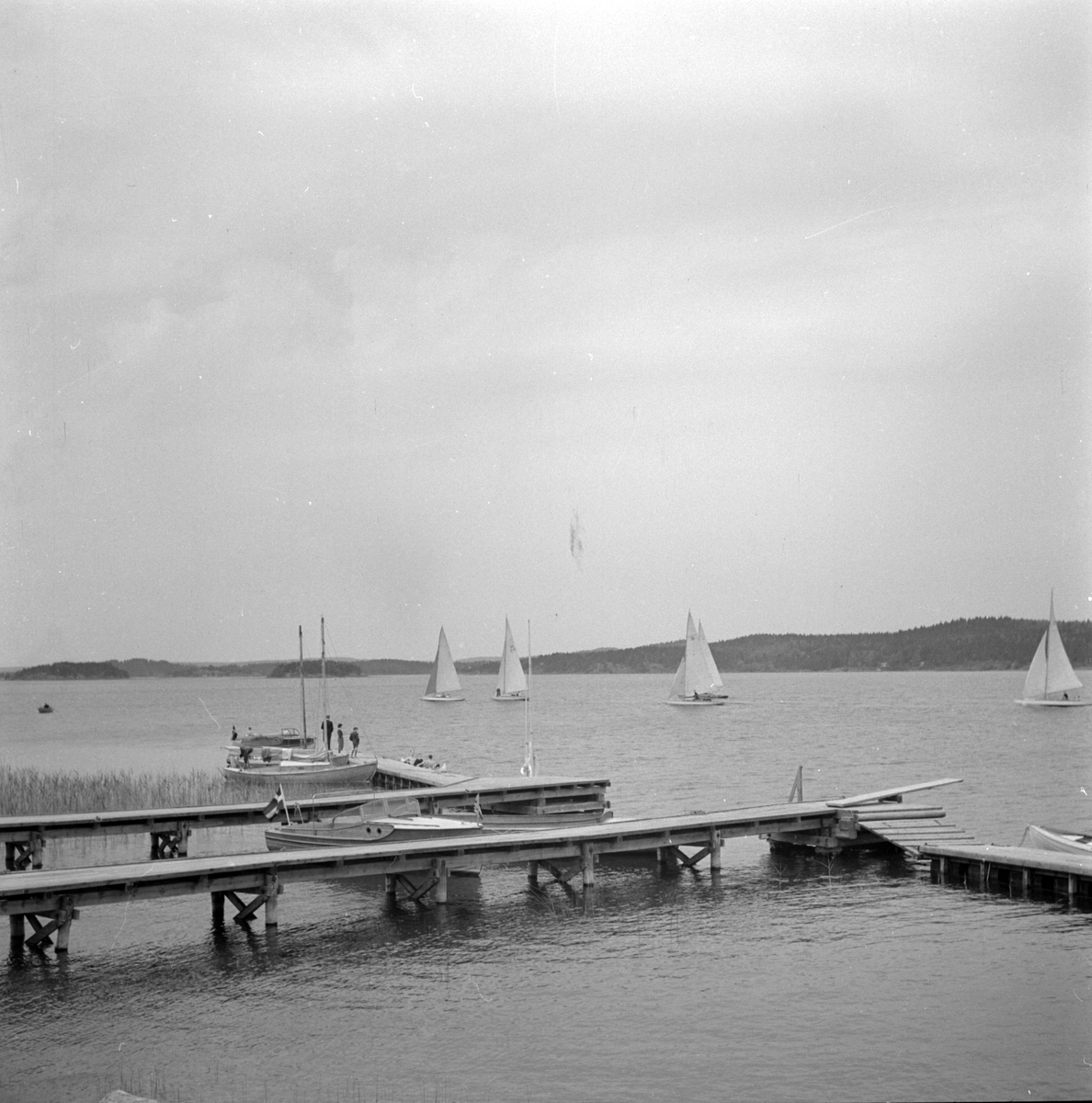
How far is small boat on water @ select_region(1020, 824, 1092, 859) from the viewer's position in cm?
2819

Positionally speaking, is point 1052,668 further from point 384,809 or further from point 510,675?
point 384,809

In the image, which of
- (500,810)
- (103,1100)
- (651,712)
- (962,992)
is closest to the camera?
(103,1100)

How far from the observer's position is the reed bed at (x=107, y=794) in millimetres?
39688

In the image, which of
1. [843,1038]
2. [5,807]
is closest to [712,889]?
[843,1038]

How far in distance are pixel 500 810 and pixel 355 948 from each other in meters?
16.4

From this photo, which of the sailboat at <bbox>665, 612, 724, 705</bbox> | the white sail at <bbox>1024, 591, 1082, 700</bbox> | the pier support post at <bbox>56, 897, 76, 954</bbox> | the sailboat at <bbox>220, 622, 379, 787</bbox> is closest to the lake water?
the pier support post at <bbox>56, 897, 76, 954</bbox>

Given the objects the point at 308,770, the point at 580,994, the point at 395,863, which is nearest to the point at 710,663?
the point at 308,770

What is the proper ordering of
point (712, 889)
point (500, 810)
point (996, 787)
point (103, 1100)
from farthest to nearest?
point (996, 787) < point (500, 810) < point (712, 889) < point (103, 1100)

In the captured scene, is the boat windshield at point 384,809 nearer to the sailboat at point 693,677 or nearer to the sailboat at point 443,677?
the sailboat at point 693,677

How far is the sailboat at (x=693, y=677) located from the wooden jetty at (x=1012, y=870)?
83.7 m

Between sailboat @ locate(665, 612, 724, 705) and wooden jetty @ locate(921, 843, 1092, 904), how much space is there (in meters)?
83.7

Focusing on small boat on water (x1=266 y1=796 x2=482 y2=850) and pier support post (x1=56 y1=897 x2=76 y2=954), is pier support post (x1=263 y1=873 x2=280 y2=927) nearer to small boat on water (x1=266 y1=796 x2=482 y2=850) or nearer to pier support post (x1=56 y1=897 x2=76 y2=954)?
small boat on water (x1=266 y1=796 x2=482 y2=850)

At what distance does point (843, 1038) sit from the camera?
58.2 ft

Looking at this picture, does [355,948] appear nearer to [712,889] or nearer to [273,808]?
[273,808]
